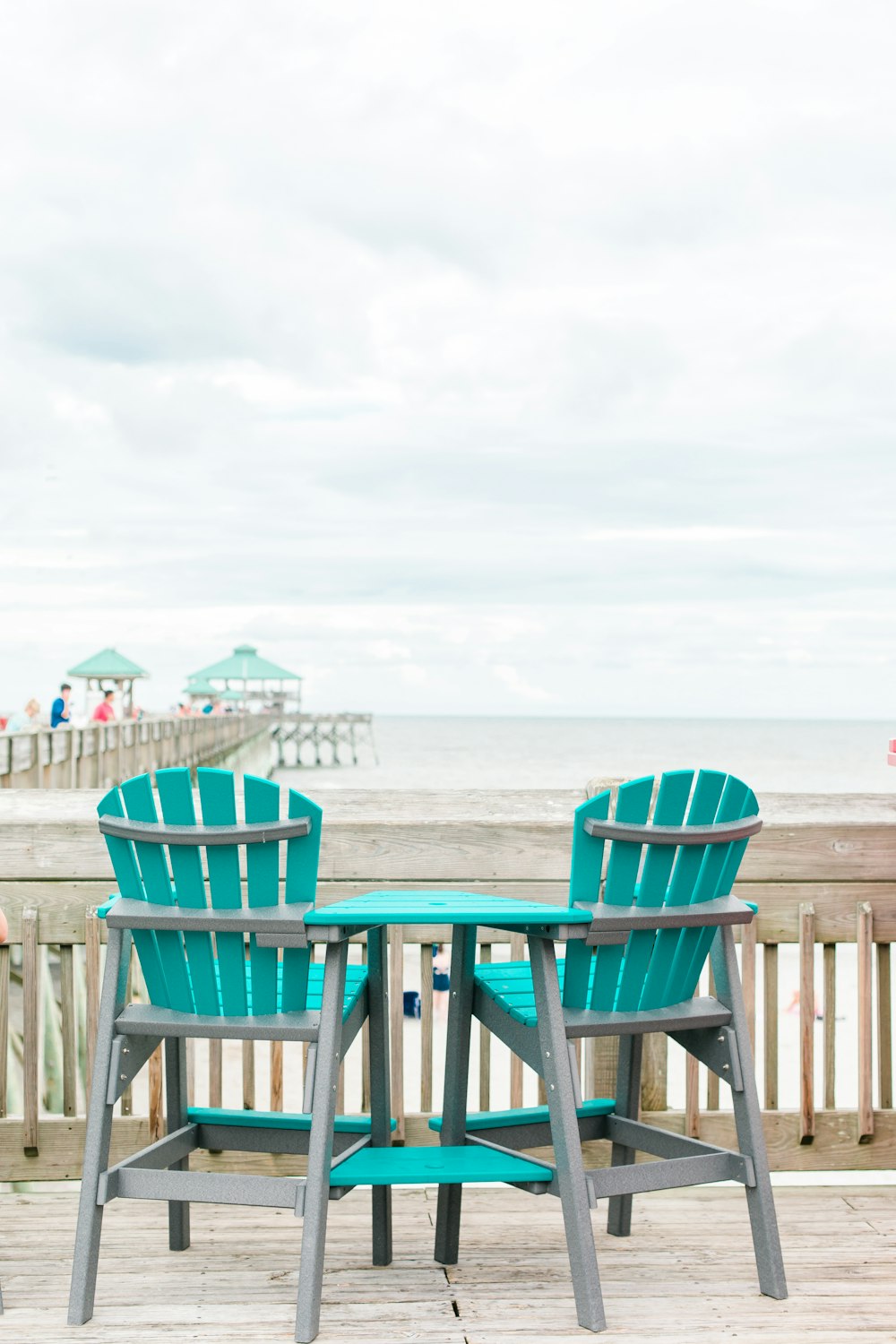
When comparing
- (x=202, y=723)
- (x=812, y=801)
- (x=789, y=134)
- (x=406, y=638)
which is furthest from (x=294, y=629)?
(x=812, y=801)

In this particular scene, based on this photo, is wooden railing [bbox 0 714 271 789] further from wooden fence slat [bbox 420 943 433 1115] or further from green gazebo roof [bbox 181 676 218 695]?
green gazebo roof [bbox 181 676 218 695]

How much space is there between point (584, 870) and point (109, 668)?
35243mm

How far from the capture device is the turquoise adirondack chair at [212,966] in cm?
255

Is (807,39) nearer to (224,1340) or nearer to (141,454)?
(224,1340)

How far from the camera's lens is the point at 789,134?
17.7 metres

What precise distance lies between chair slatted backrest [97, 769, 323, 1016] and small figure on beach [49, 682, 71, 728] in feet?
53.0

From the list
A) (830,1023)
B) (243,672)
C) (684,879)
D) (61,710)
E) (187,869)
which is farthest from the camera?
(243,672)

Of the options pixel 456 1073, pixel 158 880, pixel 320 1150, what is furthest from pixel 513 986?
pixel 158 880

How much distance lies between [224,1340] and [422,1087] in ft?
3.64

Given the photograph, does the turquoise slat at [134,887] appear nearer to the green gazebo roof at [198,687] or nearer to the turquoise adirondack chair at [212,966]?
the turquoise adirondack chair at [212,966]

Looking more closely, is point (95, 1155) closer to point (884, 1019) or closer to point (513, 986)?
point (513, 986)

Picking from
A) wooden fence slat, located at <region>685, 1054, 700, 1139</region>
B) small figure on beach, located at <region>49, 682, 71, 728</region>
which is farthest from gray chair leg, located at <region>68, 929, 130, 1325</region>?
small figure on beach, located at <region>49, 682, 71, 728</region>

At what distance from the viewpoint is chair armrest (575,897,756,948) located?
2643 millimetres

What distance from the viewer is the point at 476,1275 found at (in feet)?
9.53
